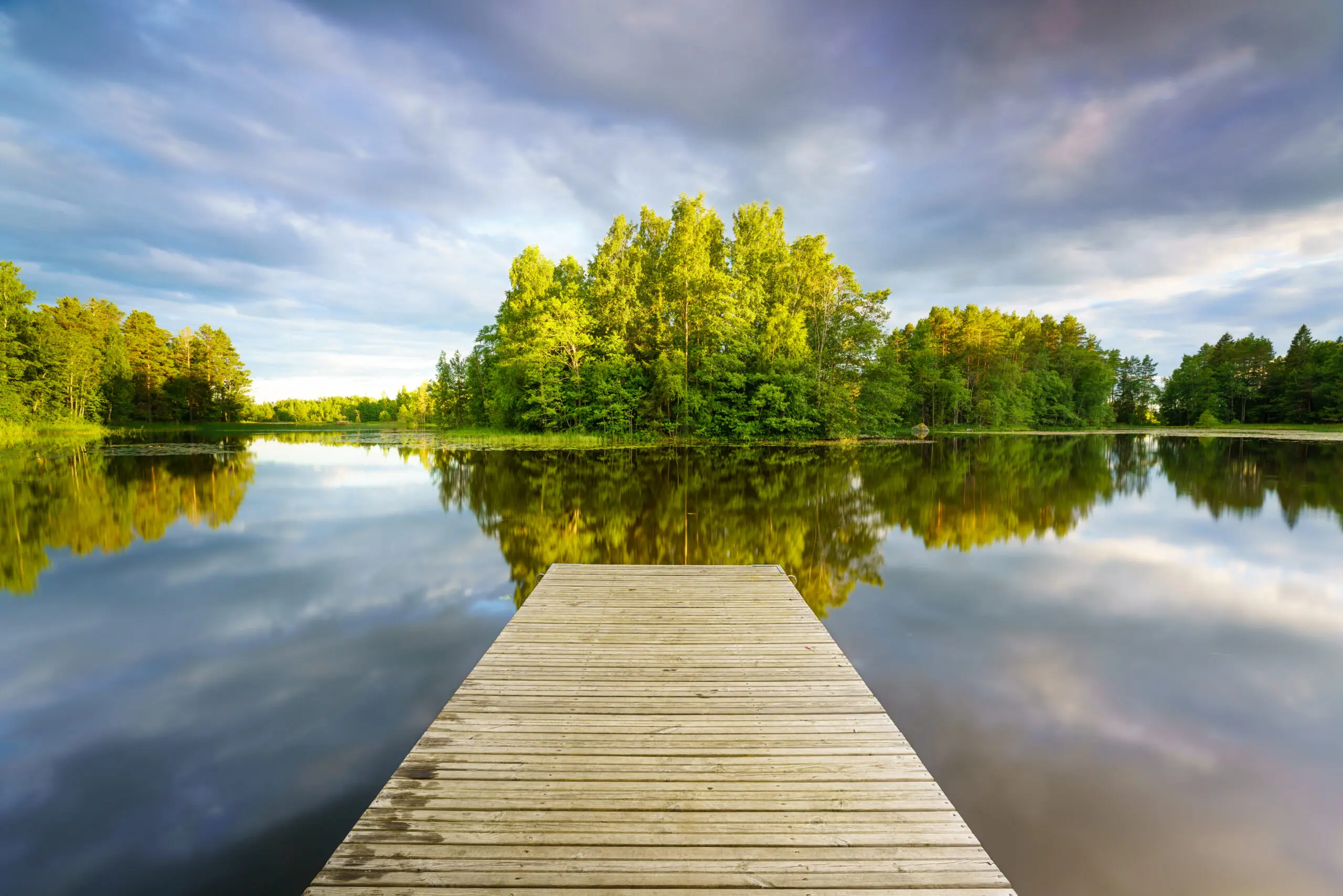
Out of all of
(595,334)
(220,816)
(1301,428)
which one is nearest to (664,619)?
(220,816)

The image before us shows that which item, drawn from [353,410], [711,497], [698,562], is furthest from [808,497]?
[353,410]

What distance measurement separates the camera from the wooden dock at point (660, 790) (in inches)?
91.7

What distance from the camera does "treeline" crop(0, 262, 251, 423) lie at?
3522 cm

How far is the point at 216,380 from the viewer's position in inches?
2322

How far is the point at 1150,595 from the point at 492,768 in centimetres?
950

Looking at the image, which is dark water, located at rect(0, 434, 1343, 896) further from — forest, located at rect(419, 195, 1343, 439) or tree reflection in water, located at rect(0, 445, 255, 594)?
forest, located at rect(419, 195, 1343, 439)

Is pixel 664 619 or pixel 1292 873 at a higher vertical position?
pixel 664 619

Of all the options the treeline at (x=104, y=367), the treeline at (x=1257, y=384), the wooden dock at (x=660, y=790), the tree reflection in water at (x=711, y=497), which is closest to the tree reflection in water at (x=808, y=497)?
the tree reflection in water at (x=711, y=497)

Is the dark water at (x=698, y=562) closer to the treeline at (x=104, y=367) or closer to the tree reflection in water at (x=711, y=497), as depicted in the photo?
the tree reflection in water at (x=711, y=497)

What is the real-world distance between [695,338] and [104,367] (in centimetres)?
4825

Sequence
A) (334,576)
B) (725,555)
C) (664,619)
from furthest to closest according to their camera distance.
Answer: (725,555) < (334,576) < (664,619)

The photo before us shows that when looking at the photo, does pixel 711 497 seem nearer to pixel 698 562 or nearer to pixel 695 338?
pixel 698 562

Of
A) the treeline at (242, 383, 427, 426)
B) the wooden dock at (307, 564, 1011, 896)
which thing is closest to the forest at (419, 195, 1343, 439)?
the wooden dock at (307, 564, 1011, 896)

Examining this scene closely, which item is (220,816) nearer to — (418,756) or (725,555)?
(418,756)
